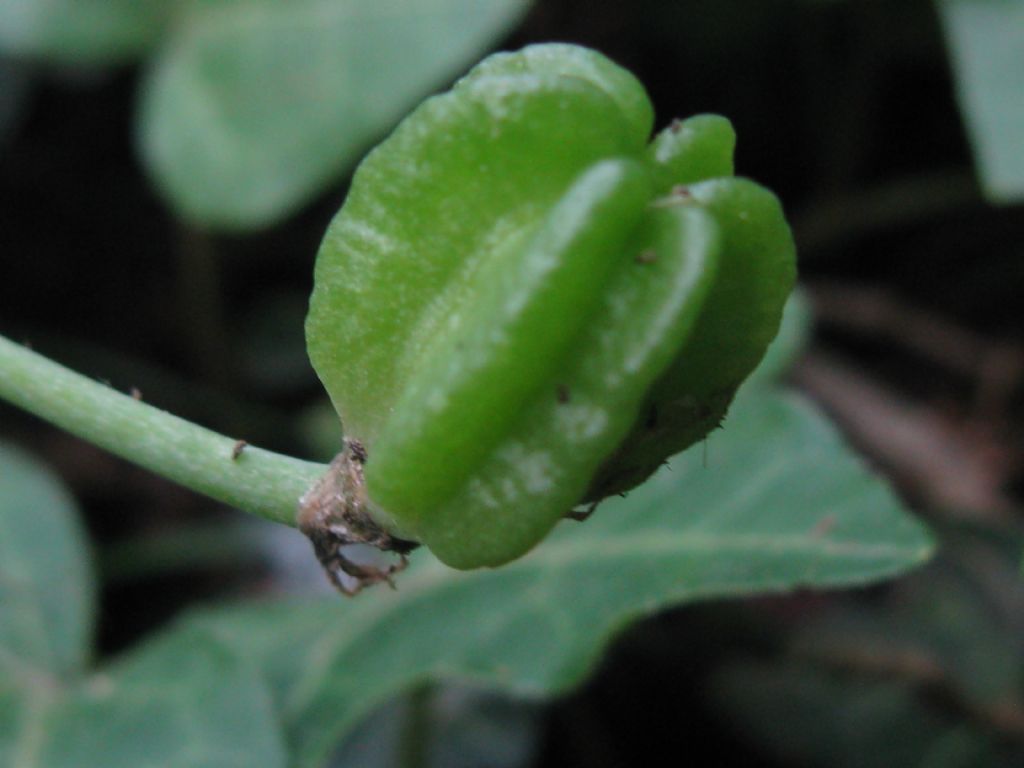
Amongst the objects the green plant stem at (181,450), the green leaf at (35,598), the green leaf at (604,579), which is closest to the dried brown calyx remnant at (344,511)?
the green plant stem at (181,450)

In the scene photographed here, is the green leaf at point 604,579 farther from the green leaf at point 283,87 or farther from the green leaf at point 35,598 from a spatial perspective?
the green leaf at point 283,87

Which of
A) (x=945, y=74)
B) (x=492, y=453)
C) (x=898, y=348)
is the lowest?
(x=898, y=348)

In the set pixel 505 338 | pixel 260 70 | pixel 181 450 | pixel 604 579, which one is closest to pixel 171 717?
pixel 604 579

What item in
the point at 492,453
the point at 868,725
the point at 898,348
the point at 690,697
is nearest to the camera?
the point at 492,453

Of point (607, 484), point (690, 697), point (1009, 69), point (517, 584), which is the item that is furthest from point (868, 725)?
point (607, 484)

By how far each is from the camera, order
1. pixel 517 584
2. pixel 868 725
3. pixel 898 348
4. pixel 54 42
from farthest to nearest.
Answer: pixel 898 348 < pixel 54 42 < pixel 868 725 < pixel 517 584

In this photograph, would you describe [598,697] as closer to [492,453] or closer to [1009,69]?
[1009,69]

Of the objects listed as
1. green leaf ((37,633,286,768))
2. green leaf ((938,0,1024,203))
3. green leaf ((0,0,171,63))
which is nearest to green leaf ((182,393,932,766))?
green leaf ((37,633,286,768))
